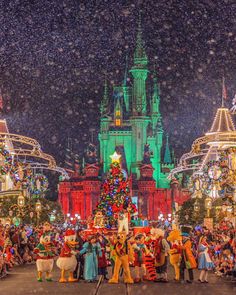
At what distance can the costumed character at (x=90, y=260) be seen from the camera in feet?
56.8

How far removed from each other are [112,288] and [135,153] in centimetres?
10039

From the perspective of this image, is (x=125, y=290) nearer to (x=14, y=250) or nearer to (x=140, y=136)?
(x=14, y=250)

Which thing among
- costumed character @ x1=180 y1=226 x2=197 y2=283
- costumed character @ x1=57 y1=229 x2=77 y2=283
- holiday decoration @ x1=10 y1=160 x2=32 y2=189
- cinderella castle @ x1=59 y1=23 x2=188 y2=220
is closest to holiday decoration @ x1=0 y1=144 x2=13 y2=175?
holiday decoration @ x1=10 y1=160 x2=32 y2=189

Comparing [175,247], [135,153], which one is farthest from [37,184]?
[135,153]

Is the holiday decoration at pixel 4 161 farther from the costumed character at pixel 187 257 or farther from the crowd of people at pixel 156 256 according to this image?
the costumed character at pixel 187 257

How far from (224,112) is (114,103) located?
3127 inches

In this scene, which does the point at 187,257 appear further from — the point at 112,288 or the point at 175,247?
the point at 112,288

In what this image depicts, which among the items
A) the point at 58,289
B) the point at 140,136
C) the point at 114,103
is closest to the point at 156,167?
the point at 140,136

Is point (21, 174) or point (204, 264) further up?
point (21, 174)

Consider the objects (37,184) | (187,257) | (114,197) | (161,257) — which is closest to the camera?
(187,257)

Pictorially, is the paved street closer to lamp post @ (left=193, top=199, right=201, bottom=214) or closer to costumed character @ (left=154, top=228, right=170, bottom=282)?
costumed character @ (left=154, top=228, right=170, bottom=282)

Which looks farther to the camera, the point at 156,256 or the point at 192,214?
the point at 192,214

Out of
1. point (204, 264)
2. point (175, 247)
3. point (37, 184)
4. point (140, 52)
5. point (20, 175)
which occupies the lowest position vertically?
point (204, 264)

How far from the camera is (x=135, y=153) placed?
380ft
